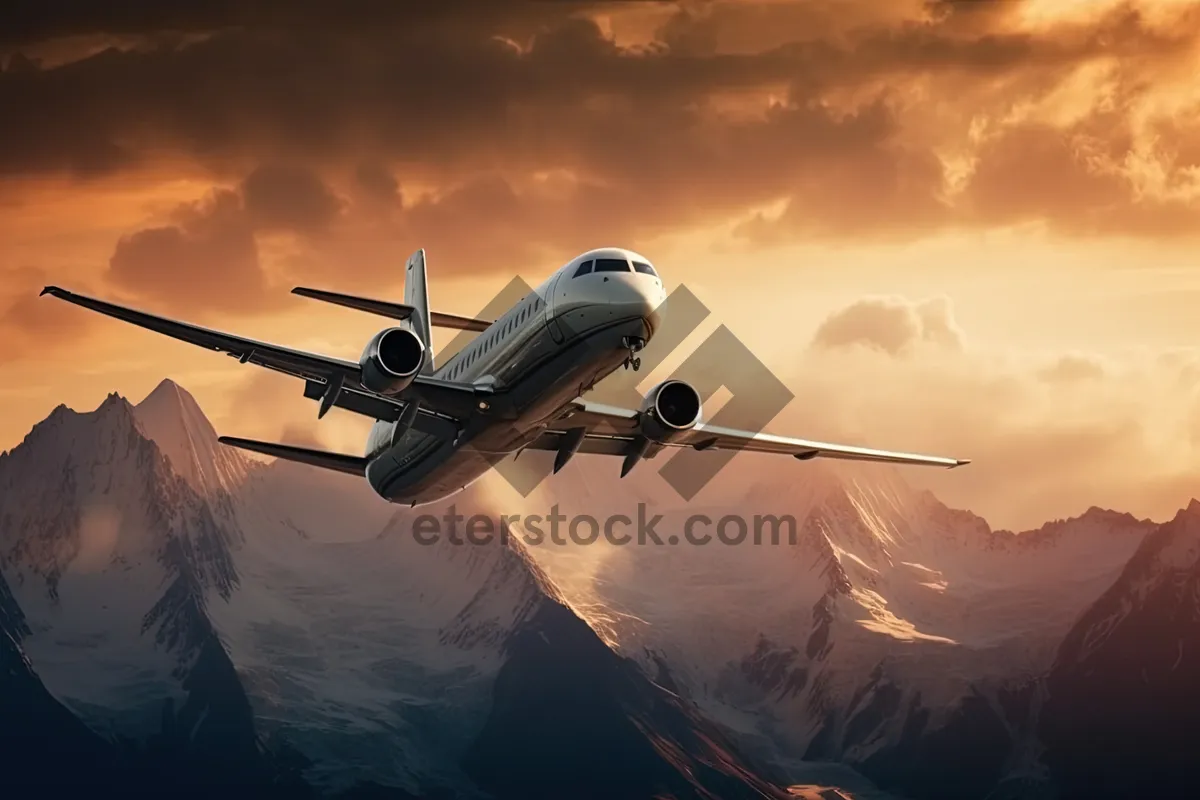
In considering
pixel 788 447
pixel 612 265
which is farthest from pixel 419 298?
pixel 612 265

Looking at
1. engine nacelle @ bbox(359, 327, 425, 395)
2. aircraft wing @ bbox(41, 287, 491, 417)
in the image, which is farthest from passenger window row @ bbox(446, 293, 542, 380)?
engine nacelle @ bbox(359, 327, 425, 395)

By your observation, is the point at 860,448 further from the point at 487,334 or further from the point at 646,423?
the point at 487,334

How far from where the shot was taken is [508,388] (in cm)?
5903

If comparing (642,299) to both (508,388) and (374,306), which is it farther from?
(374,306)

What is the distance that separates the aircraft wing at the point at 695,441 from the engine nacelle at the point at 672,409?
85cm

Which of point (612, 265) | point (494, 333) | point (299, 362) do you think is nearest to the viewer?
point (612, 265)

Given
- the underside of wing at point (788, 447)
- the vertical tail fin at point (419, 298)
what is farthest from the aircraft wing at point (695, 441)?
the vertical tail fin at point (419, 298)

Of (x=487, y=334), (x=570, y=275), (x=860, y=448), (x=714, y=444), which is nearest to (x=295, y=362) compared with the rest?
(x=487, y=334)

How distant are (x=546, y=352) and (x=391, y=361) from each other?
618 centimetres

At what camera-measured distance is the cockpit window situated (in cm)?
5500

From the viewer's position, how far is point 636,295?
54125mm

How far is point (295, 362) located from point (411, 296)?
30146 mm

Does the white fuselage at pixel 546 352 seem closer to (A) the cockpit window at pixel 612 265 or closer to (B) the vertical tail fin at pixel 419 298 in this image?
(A) the cockpit window at pixel 612 265

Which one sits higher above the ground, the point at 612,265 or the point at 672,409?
the point at 612,265
